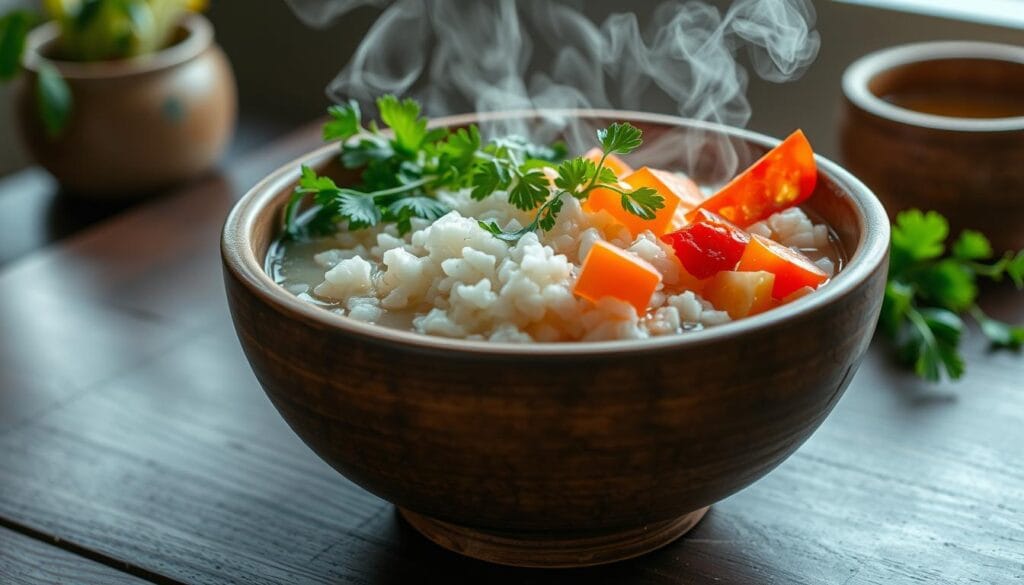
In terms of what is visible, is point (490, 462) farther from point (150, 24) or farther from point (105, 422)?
point (150, 24)

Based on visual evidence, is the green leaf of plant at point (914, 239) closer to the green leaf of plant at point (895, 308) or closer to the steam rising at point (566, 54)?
the green leaf of plant at point (895, 308)

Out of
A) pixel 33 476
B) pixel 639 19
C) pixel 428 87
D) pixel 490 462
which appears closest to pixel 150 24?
pixel 428 87

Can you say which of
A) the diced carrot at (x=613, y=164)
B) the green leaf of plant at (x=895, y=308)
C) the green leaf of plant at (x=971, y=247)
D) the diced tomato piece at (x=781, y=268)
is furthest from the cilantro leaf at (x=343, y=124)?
the green leaf of plant at (x=971, y=247)

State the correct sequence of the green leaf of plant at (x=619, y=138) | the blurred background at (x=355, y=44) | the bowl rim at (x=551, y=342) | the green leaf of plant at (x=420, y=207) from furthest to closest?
the blurred background at (x=355, y=44)
the green leaf of plant at (x=420, y=207)
the green leaf of plant at (x=619, y=138)
the bowl rim at (x=551, y=342)

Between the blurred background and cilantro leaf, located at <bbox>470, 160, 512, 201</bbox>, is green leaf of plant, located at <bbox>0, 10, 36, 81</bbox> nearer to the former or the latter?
the blurred background

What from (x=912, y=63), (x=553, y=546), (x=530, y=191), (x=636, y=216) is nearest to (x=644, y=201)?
(x=636, y=216)

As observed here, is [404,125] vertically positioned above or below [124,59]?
above

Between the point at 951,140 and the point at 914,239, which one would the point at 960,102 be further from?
the point at 914,239
